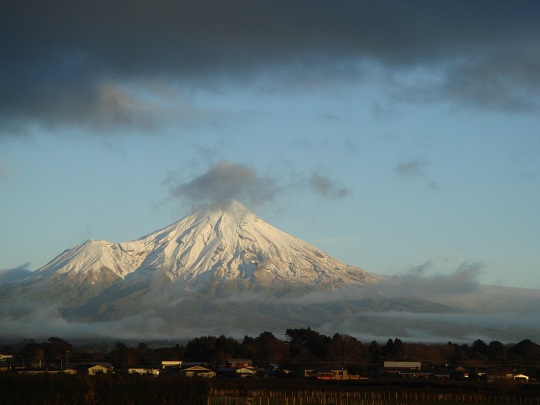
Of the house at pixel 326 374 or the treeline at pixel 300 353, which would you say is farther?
the treeline at pixel 300 353

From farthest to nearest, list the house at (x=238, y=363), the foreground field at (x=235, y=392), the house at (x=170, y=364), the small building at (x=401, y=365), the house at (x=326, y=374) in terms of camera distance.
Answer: the small building at (x=401, y=365) → the house at (x=238, y=363) → the house at (x=170, y=364) → the house at (x=326, y=374) → the foreground field at (x=235, y=392)

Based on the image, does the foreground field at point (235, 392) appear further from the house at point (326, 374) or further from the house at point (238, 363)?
the house at point (238, 363)

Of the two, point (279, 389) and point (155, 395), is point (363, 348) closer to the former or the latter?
point (279, 389)

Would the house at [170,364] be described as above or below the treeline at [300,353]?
below

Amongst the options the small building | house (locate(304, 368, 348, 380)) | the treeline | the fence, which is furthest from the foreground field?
the treeline

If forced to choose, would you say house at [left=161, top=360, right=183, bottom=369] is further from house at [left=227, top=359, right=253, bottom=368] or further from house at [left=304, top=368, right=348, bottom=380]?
house at [left=304, top=368, right=348, bottom=380]

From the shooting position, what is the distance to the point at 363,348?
384ft

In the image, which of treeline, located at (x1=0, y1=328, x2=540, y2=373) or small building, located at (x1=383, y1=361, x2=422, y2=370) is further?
treeline, located at (x1=0, y1=328, x2=540, y2=373)

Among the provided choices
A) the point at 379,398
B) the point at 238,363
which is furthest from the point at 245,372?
the point at 379,398

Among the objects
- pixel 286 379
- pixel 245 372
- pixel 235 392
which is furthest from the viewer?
pixel 245 372

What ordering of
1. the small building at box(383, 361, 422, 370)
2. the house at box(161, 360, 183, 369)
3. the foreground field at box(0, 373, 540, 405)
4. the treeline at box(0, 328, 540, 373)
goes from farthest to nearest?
1. the treeline at box(0, 328, 540, 373)
2. the small building at box(383, 361, 422, 370)
3. the house at box(161, 360, 183, 369)
4. the foreground field at box(0, 373, 540, 405)

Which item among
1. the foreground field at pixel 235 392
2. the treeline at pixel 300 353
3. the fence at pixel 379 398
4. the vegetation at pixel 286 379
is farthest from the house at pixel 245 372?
the fence at pixel 379 398

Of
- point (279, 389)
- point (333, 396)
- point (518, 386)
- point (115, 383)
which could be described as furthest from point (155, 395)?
point (518, 386)

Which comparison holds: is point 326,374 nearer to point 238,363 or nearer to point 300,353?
point 238,363
